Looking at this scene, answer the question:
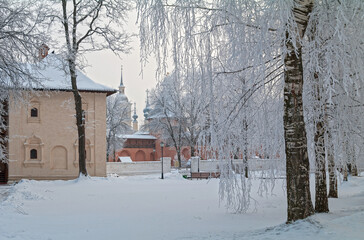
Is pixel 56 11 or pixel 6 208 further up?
pixel 56 11

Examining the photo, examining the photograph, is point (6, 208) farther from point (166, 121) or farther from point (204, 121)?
point (166, 121)

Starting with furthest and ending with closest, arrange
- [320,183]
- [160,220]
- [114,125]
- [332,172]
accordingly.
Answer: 1. [114,125]
2. [332,172]
3. [160,220]
4. [320,183]

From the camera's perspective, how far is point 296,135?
6.98 m

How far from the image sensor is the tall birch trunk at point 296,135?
6.93m

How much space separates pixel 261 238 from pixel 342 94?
374 centimetres

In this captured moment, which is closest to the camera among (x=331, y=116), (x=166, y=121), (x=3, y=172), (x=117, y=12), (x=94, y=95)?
(x=331, y=116)

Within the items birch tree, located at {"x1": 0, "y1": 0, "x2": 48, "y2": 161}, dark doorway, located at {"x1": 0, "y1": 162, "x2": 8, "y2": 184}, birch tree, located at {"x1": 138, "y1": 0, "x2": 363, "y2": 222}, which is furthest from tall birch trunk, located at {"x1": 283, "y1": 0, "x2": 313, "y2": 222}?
dark doorway, located at {"x1": 0, "y1": 162, "x2": 8, "y2": 184}

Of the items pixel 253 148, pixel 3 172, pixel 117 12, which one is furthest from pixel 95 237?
pixel 3 172

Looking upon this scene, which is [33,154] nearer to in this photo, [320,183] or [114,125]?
[114,125]

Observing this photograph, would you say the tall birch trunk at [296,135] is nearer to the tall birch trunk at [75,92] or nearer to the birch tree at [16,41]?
the birch tree at [16,41]

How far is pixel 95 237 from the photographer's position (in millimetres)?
8125

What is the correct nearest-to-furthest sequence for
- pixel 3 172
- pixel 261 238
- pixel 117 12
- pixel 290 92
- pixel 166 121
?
pixel 261 238 → pixel 290 92 → pixel 117 12 → pixel 3 172 → pixel 166 121

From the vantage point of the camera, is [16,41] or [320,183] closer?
[320,183]

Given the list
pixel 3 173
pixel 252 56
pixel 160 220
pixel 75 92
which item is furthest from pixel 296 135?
pixel 3 173
